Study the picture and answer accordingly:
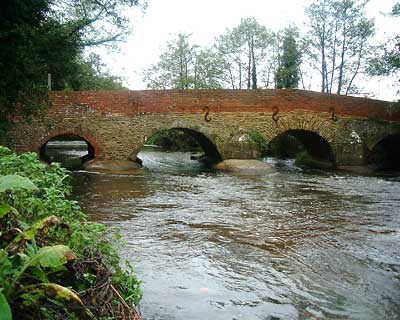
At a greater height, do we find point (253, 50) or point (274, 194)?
point (253, 50)

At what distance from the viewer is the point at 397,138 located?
Result: 20.8 m

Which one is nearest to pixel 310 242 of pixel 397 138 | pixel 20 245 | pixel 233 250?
pixel 233 250

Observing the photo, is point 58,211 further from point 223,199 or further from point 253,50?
point 253,50

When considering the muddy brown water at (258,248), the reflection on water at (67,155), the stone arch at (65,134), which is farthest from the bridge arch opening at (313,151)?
the reflection on water at (67,155)

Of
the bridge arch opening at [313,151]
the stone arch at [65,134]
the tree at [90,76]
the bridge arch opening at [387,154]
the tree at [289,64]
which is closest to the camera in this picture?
the stone arch at [65,134]

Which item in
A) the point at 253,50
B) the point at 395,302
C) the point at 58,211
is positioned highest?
the point at 253,50

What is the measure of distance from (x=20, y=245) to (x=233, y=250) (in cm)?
365

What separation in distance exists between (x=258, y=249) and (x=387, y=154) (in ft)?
62.7

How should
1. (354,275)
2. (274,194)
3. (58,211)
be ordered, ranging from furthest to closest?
(274,194), (354,275), (58,211)

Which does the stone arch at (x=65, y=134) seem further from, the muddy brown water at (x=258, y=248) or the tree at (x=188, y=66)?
the tree at (x=188, y=66)

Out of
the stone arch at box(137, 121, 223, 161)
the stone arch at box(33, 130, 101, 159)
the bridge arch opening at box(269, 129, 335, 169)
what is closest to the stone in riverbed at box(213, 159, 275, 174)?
the stone arch at box(137, 121, 223, 161)

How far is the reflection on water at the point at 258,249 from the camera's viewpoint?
157 inches

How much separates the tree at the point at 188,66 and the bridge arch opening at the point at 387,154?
1729 centimetres

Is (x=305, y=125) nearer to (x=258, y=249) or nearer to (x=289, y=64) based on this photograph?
(x=258, y=249)
